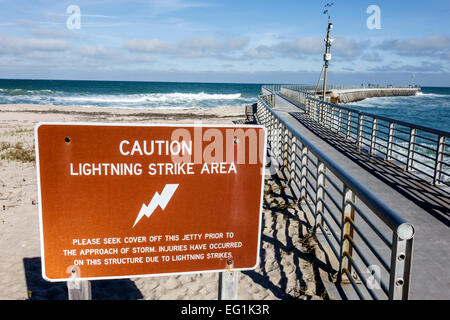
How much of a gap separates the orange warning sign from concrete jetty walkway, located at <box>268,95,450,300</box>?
2.35 m

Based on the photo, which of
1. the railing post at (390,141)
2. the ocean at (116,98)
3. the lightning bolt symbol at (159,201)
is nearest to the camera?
the lightning bolt symbol at (159,201)

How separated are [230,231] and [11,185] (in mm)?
7921

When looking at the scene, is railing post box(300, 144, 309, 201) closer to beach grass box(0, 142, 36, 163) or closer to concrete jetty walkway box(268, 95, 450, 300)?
concrete jetty walkway box(268, 95, 450, 300)

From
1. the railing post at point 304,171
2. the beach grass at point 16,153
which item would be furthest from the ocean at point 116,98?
the railing post at point 304,171

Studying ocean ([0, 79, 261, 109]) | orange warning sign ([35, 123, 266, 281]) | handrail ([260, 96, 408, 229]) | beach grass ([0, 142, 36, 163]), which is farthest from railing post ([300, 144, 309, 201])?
ocean ([0, 79, 261, 109])

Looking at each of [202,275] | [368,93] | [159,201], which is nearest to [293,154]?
[202,275]

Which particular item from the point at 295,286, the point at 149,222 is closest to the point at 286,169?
the point at 295,286

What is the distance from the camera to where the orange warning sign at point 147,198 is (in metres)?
2.07

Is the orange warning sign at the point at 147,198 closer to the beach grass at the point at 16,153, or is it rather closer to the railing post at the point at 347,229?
the railing post at the point at 347,229

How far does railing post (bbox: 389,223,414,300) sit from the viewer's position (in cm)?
230

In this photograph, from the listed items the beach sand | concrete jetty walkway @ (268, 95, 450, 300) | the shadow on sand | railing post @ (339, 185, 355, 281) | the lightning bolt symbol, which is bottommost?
the shadow on sand

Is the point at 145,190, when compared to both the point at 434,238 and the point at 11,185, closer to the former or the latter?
the point at 434,238

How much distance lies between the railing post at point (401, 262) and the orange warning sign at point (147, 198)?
848 millimetres

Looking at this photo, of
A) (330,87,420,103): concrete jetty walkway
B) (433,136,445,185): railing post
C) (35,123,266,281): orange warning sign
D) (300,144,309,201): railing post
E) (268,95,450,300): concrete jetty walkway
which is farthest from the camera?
(330,87,420,103): concrete jetty walkway
